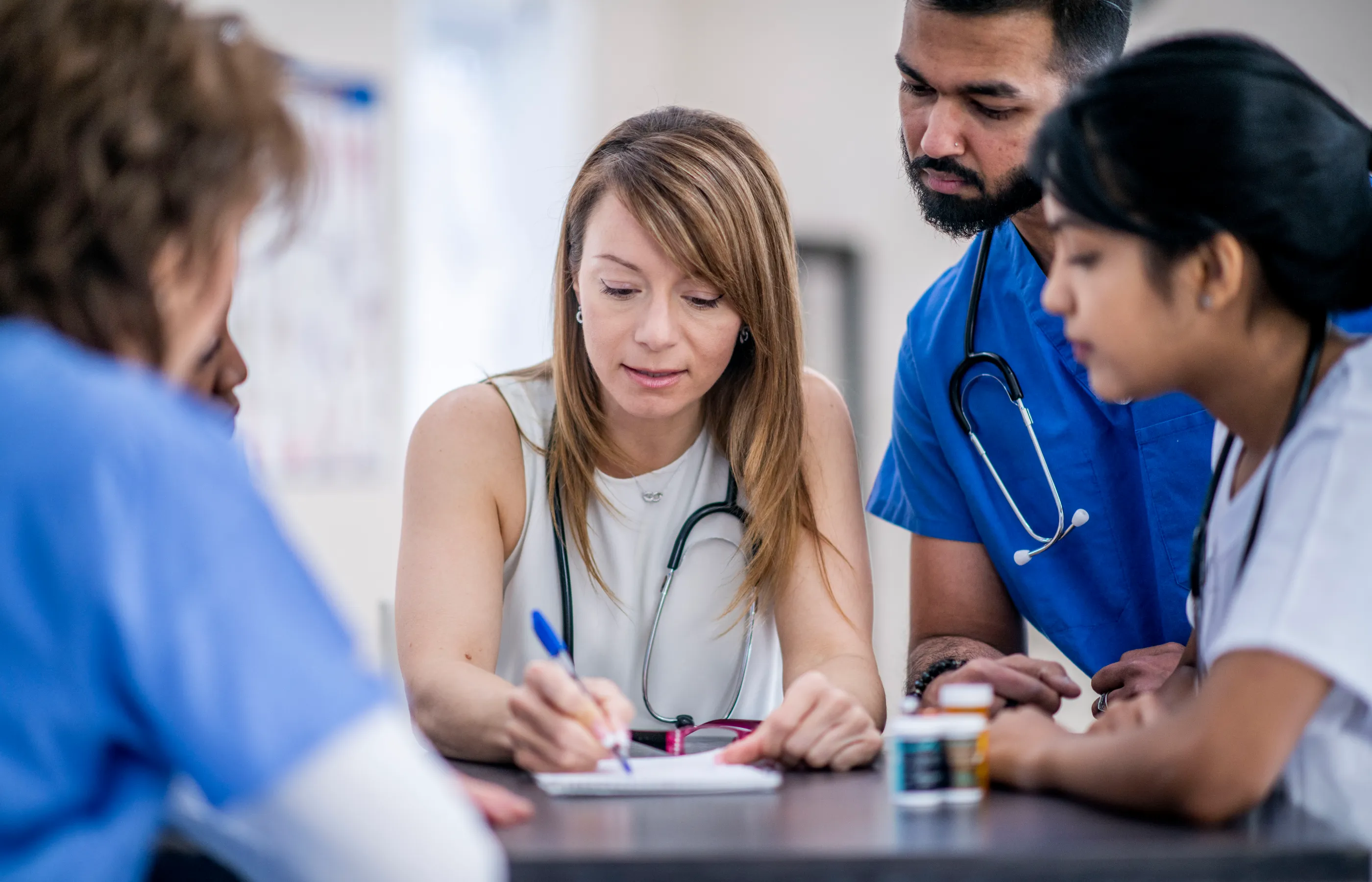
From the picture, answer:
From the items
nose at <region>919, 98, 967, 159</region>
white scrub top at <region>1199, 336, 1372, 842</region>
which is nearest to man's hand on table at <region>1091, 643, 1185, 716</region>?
white scrub top at <region>1199, 336, 1372, 842</region>

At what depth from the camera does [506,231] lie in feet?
13.4

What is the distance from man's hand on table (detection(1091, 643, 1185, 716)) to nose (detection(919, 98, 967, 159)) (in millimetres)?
677

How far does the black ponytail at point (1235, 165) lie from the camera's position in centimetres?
102

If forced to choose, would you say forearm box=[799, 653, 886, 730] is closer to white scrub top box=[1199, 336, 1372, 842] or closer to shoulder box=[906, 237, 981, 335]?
white scrub top box=[1199, 336, 1372, 842]

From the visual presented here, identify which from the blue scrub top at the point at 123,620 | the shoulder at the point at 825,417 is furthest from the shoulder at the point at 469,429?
the blue scrub top at the point at 123,620

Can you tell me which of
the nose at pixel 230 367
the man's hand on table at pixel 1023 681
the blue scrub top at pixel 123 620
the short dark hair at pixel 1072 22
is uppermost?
the short dark hair at pixel 1072 22

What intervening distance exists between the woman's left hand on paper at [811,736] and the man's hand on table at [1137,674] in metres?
0.32

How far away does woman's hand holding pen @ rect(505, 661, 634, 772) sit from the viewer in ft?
3.61

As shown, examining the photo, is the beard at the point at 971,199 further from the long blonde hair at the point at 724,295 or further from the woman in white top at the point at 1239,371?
the woman in white top at the point at 1239,371

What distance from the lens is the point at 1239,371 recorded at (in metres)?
1.08

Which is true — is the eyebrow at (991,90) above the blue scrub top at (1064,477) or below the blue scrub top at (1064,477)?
above

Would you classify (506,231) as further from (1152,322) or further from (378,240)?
(1152,322)

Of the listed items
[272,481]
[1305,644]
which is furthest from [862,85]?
[1305,644]

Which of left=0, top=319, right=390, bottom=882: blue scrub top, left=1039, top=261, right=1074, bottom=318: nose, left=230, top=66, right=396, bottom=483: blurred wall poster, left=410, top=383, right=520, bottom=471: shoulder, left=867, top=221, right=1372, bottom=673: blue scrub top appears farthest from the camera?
left=230, top=66, right=396, bottom=483: blurred wall poster
